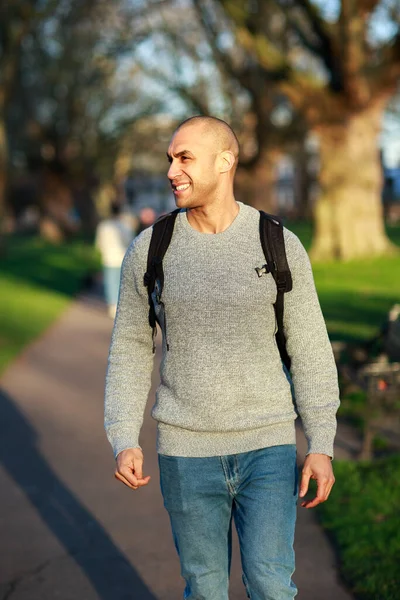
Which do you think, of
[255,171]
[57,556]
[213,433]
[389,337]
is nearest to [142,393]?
[213,433]

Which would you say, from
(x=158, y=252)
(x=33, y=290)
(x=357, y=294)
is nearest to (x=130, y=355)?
(x=158, y=252)

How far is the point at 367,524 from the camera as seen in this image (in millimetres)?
5281

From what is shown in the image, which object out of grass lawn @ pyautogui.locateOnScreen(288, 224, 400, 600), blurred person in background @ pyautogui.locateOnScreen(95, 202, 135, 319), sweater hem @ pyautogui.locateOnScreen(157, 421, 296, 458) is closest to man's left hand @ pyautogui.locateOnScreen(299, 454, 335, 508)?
sweater hem @ pyautogui.locateOnScreen(157, 421, 296, 458)

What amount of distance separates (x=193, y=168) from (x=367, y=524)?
2.94m

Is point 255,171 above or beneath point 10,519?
above

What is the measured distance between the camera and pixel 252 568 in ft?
9.61

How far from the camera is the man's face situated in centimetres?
300

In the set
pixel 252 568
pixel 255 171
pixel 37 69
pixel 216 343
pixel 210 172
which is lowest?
pixel 252 568

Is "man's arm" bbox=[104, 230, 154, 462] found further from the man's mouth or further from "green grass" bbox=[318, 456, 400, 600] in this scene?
"green grass" bbox=[318, 456, 400, 600]

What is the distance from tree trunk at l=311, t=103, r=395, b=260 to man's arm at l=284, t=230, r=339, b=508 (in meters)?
20.4

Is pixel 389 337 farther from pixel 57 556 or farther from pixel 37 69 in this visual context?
pixel 37 69

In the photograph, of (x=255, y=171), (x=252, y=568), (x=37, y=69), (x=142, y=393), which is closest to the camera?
(x=252, y=568)

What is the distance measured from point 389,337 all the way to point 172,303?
4.18m

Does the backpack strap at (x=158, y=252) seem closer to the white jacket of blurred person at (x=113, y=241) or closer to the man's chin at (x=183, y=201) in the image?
the man's chin at (x=183, y=201)
